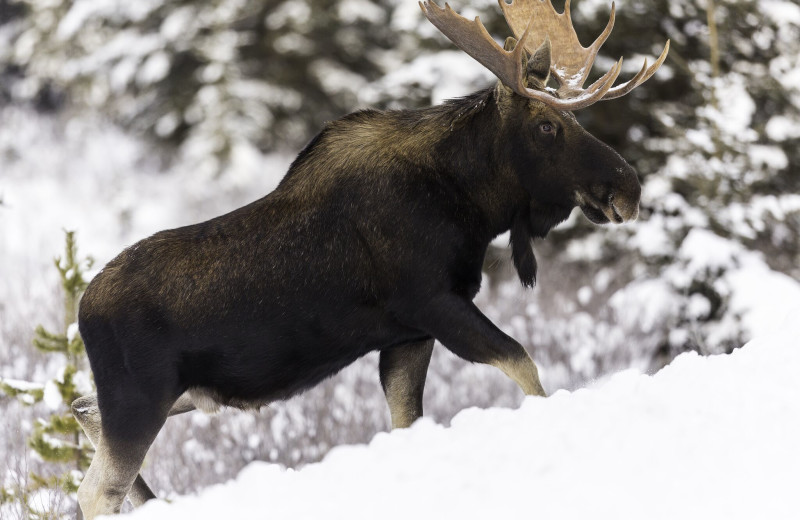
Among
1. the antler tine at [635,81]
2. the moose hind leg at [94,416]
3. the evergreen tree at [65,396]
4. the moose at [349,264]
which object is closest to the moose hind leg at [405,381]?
the moose at [349,264]

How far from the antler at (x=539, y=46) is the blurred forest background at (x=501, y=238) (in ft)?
2.99

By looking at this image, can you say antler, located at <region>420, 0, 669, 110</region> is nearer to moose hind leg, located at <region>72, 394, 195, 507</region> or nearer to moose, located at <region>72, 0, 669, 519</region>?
moose, located at <region>72, 0, 669, 519</region>

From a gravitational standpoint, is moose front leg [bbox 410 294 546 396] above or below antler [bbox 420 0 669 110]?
below

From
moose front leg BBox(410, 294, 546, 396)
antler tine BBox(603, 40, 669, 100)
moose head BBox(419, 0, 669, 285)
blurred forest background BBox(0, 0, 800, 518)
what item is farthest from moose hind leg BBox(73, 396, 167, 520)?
antler tine BBox(603, 40, 669, 100)

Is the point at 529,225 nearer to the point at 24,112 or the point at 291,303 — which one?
the point at 291,303

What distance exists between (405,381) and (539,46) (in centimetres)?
145

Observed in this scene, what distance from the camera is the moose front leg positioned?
3.81 metres

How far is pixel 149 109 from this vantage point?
49.0 ft

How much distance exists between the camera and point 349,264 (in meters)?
3.97

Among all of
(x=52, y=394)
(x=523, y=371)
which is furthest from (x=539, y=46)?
(x=52, y=394)

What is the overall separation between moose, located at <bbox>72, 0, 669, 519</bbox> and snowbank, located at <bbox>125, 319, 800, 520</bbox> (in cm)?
37

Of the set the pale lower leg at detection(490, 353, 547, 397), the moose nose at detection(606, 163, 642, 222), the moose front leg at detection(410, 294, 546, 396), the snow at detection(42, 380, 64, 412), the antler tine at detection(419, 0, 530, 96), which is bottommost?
the snow at detection(42, 380, 64, 412)

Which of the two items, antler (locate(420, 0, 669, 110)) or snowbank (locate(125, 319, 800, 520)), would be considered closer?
snowbank (locate(125, 319, 800, 520))

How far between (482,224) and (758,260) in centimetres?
444
